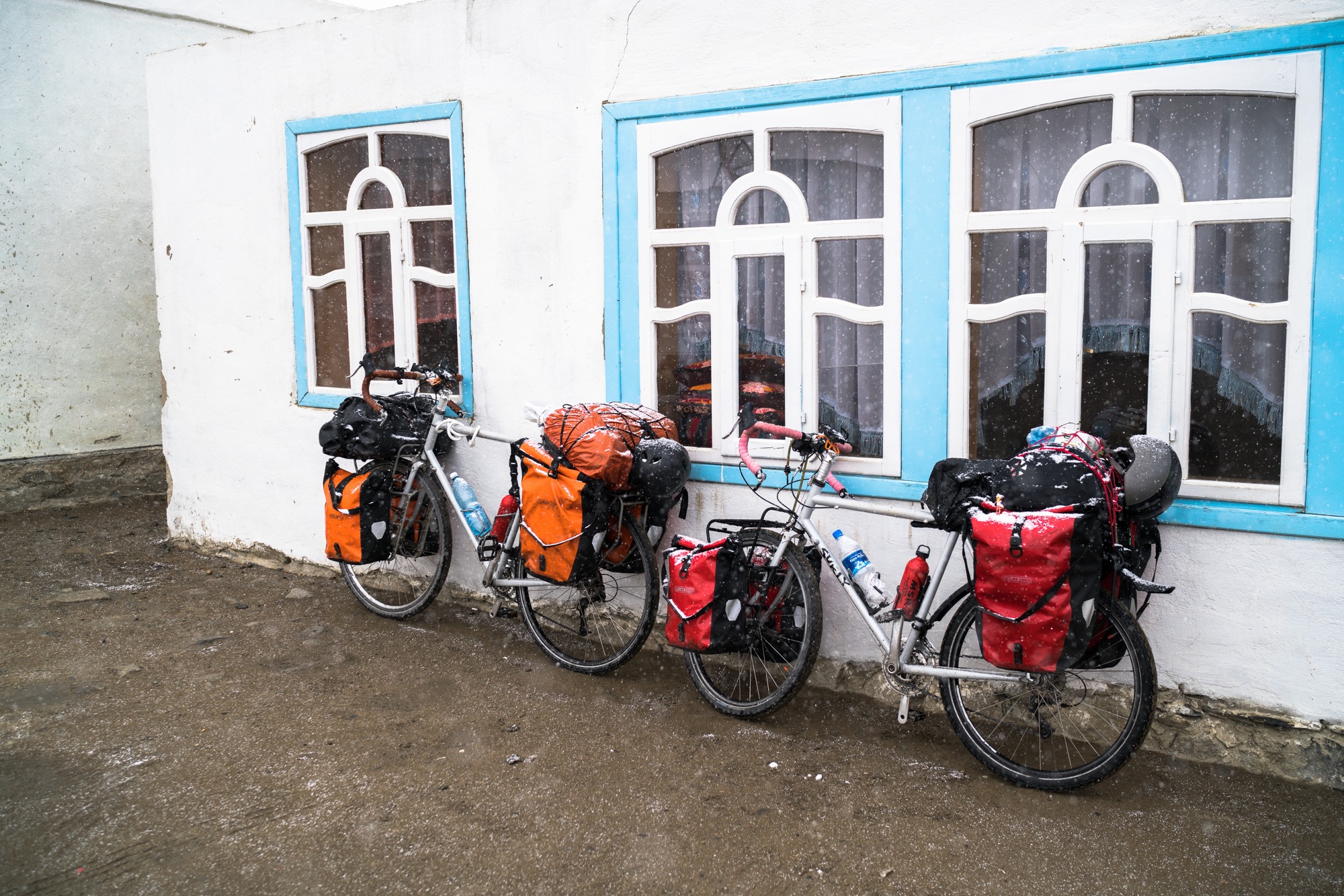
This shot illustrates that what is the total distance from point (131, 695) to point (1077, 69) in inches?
189

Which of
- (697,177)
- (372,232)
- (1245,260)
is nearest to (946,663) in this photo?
(1245,260)

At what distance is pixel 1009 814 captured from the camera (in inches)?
145

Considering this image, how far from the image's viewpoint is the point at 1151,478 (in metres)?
3.68

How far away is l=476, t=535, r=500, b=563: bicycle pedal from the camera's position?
536 cm

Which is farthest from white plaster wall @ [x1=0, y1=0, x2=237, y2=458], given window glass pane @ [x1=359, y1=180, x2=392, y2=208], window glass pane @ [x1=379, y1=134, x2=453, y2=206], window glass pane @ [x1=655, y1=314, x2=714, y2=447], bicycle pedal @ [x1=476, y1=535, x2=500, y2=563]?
window glass pane @ [x1=655, y1=314, x2=714, y2=447]

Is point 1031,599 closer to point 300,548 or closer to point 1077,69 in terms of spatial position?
point 1077,69

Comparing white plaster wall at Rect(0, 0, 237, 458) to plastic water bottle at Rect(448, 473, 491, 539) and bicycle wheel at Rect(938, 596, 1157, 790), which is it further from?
bicycle wheel at Rect(938, 596, 1157, 790)

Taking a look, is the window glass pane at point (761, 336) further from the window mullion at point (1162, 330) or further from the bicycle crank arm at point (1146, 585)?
the bicycle crank arm at point (1146, 585)

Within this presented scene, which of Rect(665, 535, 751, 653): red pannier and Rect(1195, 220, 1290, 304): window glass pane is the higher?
Rect(1195, 220, 1290, 304): window glass pane

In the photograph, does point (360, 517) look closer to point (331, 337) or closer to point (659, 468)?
point (331, 337)

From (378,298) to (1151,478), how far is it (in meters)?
4.45

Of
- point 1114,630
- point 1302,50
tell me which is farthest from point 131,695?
point 1302,50

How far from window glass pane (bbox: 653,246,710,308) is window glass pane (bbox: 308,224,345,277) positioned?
89.3 inches

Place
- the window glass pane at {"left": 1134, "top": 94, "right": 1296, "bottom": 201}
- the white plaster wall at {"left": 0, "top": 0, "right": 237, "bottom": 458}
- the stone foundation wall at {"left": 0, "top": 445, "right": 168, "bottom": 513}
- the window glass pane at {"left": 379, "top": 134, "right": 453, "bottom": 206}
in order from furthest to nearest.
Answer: the stone foundation wall at {"left": 0, "top": 445, "right": 168, "bottom": 513}
the white plaster wall at {"left": 0, "top": 0, "right": 237, "bottom": 458}
the window glass pane at {"left": 379, "top": 134, "right": 453, "bottom": 206}
the window glass pane at {"left": 1134, "top": 94, "right": 1296, "bottom": 201}
